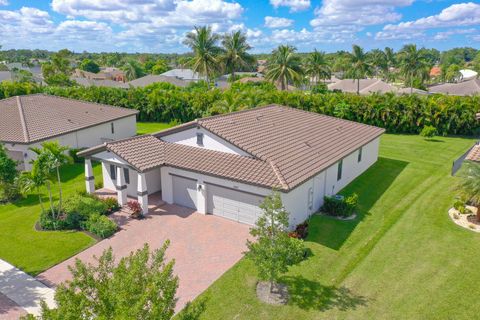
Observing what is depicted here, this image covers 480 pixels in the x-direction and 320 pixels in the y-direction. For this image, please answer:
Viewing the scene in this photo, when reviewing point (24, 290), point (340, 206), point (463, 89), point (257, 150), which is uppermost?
point (463, 89)

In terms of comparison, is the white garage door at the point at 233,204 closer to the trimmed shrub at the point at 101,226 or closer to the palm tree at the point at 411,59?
the trimmed shrub at the point at 101,226

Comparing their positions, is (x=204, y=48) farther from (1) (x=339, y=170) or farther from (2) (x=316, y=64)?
(1) (x=339, y=170)

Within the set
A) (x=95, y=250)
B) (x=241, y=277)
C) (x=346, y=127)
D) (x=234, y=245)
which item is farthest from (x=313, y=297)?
(x=346, y=127)

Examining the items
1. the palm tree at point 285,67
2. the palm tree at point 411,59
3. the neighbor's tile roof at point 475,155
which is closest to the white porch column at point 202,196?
the neighbor's tile roof at point 475,155

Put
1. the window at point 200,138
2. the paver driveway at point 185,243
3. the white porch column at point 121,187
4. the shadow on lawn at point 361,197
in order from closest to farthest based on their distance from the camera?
the paver driveway at point 185,243 → the shadow on lawn at point 361,197 → the white porch column at point 121,187 → the window at point 200,138

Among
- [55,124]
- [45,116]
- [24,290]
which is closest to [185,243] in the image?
[24,290]

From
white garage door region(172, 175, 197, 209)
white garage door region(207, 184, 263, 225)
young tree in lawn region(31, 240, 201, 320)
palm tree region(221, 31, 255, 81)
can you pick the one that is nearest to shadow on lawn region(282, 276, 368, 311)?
white garage door region(207, 184, 263, 225)
